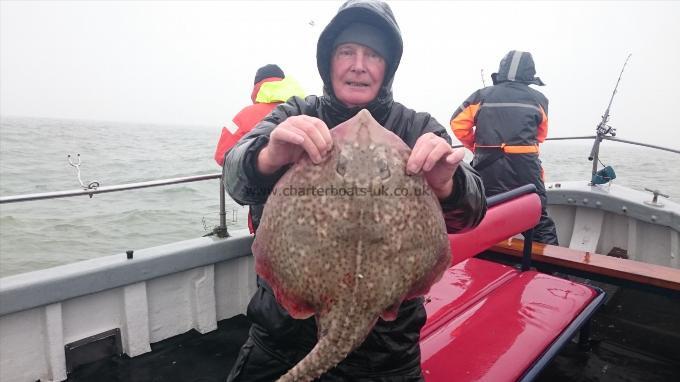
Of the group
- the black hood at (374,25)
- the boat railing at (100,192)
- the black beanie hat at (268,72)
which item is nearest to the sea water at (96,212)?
the black beanie hat at (268,72)

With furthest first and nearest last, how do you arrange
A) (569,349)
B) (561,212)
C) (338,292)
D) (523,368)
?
1. (561,212)
2. (569,349)
3. (523,368)
4. (338,292)

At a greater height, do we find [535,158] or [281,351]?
[535,158]

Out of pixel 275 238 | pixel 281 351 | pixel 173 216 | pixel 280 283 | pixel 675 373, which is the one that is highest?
pixel 275 238

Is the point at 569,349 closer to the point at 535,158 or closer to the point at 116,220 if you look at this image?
the point at 535,158

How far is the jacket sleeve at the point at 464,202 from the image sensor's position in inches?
72.9

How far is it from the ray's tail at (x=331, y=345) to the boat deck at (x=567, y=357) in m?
2.55

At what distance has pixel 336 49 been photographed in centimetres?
220

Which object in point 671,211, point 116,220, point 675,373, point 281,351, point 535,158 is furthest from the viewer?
point 116,220

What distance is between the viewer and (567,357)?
13.8ft

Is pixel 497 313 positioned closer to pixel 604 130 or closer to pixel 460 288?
pixel 460 288

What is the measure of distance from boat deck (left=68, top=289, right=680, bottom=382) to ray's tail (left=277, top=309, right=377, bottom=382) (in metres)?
2.55

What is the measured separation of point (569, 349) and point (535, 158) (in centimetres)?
238

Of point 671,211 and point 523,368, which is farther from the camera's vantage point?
point 671,211

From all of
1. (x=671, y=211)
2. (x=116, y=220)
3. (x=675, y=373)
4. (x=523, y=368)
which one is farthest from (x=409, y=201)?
(x=116, y=220)
